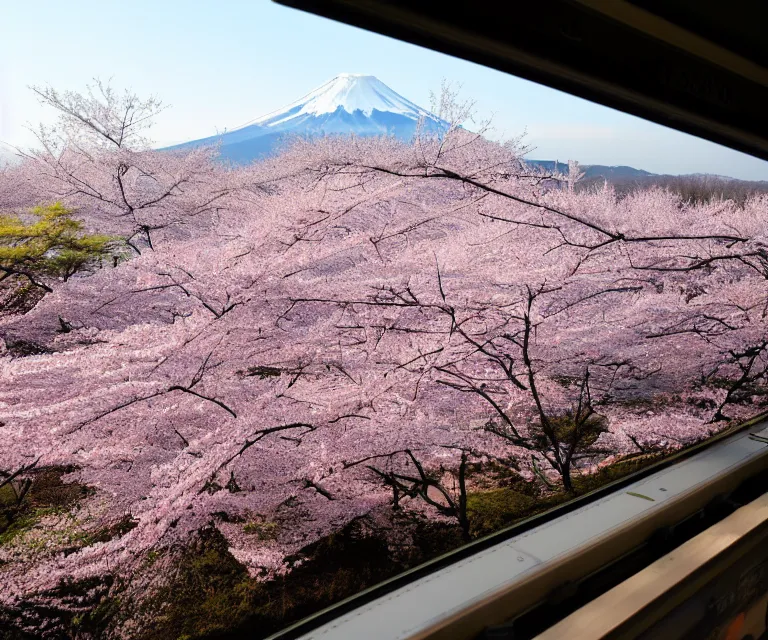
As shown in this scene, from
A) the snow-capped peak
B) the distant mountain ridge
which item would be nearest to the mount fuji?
the snow-capped peak

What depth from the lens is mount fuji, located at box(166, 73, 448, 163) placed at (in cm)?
109

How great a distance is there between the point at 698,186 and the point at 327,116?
1518 millimetres

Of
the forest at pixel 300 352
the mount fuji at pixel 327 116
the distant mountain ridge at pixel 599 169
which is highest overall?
the mount fuji at pixel 327 116

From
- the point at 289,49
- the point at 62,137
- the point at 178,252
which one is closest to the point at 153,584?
the point at 178,252

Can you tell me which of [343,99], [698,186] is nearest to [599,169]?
[698,186]

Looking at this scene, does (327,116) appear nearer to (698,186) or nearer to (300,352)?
(300,352)

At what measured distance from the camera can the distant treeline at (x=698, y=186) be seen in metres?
1.68

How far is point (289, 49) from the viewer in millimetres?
1002

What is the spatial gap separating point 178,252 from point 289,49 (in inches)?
20.7

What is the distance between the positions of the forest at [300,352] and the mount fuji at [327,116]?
45 millimetres

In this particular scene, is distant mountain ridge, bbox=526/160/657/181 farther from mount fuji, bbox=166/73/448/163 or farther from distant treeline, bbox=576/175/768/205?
mount fuji, bbox=166/73/448/163

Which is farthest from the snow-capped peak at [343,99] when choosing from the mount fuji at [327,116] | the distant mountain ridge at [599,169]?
the distant mountain ridge at [599,169]

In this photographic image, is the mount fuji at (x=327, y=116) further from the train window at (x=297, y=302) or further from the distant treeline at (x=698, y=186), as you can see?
the distant treeline at (x=698, y=186)

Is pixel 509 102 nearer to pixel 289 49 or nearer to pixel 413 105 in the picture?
pixel 413 105
